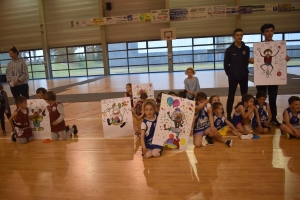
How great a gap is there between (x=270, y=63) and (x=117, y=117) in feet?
9.23

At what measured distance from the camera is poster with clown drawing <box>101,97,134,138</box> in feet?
13.6

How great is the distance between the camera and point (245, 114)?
12.6ft

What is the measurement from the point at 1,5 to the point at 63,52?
6084 millimetres

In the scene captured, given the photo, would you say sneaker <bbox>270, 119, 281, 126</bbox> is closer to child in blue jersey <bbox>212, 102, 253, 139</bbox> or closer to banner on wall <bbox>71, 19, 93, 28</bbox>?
child in blue jersey <bbox>212, 102, 253, 139</bbox>

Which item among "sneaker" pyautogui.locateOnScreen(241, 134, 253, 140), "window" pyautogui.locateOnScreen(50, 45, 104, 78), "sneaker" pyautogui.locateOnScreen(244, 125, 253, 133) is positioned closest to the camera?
"sneaker" pyautogui.locateOnScreen(241, 134, 253, 140)

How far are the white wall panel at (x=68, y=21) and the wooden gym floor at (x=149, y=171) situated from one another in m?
15.3

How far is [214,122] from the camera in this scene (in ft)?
12.3

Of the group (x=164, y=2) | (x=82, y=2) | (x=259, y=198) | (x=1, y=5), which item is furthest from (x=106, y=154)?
(x=1, y=5)

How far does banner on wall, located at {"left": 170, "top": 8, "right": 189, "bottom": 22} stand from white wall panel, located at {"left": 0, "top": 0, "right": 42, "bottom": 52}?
10312 millimetres

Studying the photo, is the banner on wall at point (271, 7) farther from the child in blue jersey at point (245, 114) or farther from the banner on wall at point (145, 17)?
the child in blue jersey at point (245, 114)

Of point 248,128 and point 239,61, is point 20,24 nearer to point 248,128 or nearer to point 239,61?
point 239,61

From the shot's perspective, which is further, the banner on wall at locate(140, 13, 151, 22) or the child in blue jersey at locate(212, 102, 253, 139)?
the banner on wall at locate(140, 13, 151, 22)

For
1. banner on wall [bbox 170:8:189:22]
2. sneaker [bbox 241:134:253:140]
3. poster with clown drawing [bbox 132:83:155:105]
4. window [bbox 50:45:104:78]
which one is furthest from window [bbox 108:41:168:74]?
sneaker [bbox 241:134:253:140]

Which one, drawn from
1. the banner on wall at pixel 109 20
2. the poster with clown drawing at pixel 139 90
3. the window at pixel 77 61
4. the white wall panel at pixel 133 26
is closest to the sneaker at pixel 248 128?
the poster with clown drawing at pixel 139 90
